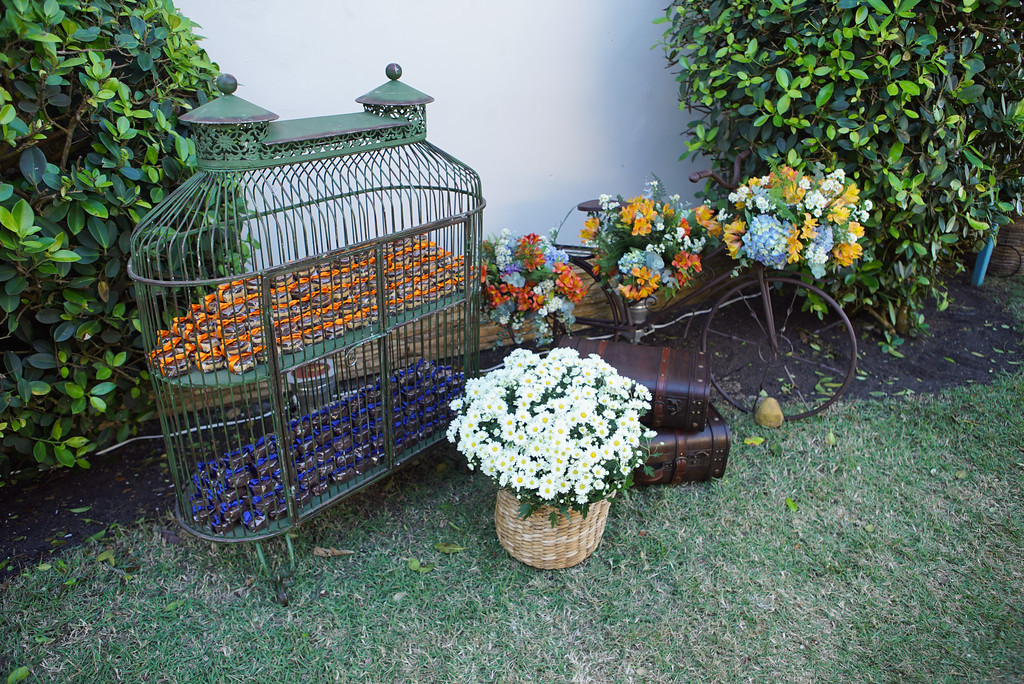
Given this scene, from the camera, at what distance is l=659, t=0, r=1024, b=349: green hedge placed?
374 centimetres

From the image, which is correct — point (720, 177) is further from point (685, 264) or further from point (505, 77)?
A: point (505, 77)

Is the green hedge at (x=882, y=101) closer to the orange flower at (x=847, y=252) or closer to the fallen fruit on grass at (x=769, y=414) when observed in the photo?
the orange flower at (x=847, y=252)

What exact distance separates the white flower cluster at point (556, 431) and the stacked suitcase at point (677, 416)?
370mm

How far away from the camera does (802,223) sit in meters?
3.54

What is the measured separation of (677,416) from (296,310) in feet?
5.67

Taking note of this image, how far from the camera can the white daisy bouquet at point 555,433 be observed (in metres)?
2.65

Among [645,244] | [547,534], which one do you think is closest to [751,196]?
[645,244]

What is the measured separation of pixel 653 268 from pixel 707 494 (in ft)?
3.72

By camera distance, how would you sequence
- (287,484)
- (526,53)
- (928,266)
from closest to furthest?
1. (287,484)
2. (526,53)
3. (928,266)

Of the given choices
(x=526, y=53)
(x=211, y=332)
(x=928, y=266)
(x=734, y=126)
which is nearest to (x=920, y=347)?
(x=928, y=266)

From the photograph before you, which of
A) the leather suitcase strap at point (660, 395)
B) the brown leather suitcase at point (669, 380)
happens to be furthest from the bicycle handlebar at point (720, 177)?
the leather suitcase strap at point (660, 395)

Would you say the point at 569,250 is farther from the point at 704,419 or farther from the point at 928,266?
the point at 928,266

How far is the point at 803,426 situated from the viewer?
152 inches

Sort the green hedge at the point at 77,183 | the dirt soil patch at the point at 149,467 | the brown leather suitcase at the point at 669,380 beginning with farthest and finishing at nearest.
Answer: the brown leather suitcase at the point at 669,380 → the dirt soil patch at the point at 149,467 → the green hedge at the point at 77,183
